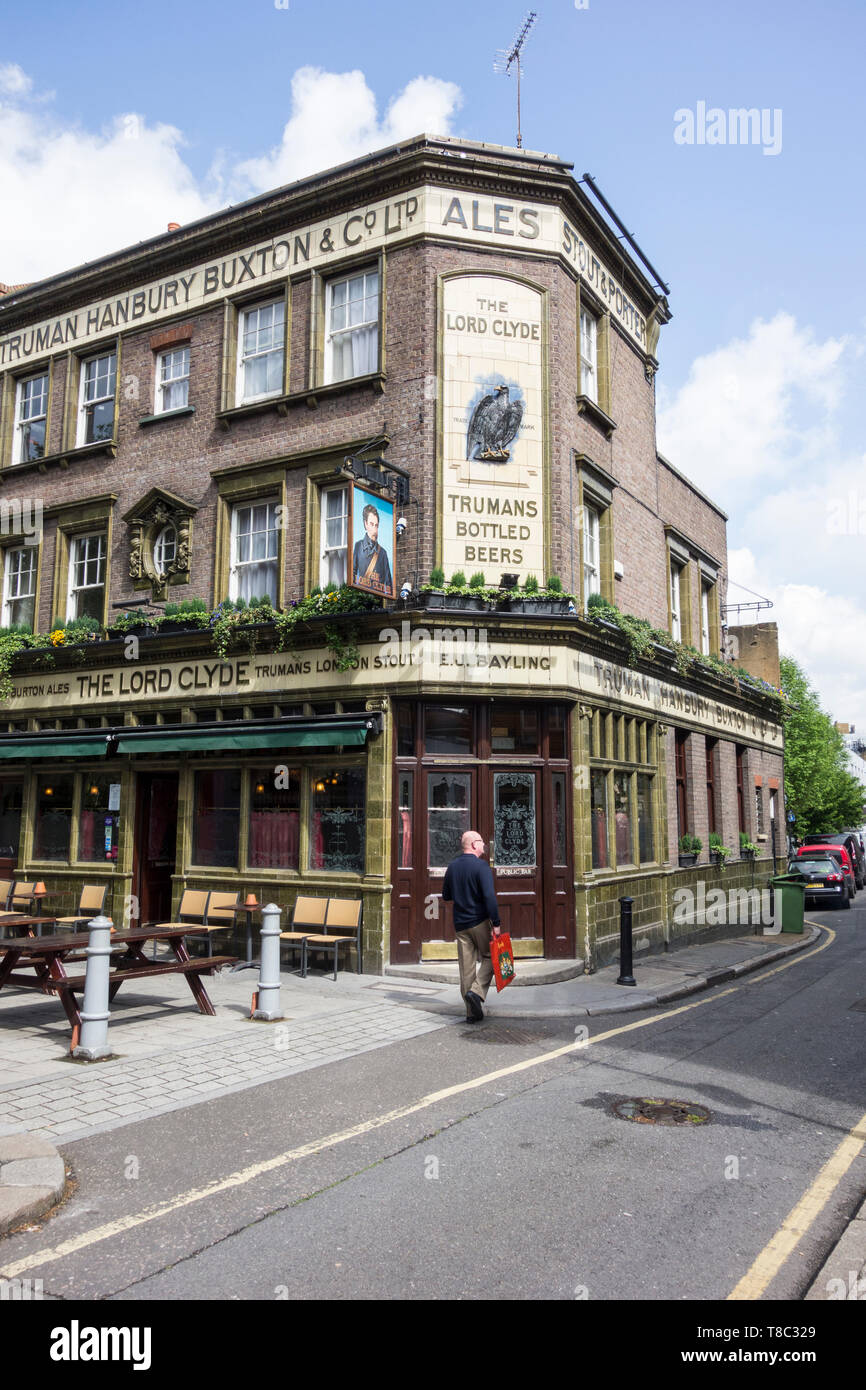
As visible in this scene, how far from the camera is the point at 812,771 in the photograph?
48.7 meters

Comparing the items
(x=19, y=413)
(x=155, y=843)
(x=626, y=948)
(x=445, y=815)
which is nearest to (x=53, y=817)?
(x=155, y=843)

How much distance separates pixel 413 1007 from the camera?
10.7 metres

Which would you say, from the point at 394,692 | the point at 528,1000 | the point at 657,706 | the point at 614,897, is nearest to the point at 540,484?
the point at 394,692

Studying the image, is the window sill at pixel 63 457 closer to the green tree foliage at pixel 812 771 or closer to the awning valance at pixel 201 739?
the awning valance at pixel 201 739

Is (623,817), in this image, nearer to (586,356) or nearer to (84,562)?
(586,356)

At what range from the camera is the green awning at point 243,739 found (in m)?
13.0

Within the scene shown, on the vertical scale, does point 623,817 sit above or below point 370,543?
below

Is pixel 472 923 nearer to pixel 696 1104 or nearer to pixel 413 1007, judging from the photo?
pixel 413 1007

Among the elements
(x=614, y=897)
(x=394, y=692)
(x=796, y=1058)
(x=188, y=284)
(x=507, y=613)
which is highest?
(x=188, y=284)

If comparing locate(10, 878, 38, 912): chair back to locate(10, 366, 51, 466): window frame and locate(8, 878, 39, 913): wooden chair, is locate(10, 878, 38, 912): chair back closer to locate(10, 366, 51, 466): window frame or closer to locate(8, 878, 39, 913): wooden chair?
locate(8, 878, 39, 913): wooden chair

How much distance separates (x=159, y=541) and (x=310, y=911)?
24.3 feet

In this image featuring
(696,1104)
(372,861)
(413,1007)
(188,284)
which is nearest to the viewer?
(696,1104)

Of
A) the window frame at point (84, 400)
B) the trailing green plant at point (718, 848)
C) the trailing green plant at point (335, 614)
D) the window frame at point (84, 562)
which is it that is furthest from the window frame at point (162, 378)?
the trailing green plant at point (718, 848)

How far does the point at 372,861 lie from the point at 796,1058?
610cm
